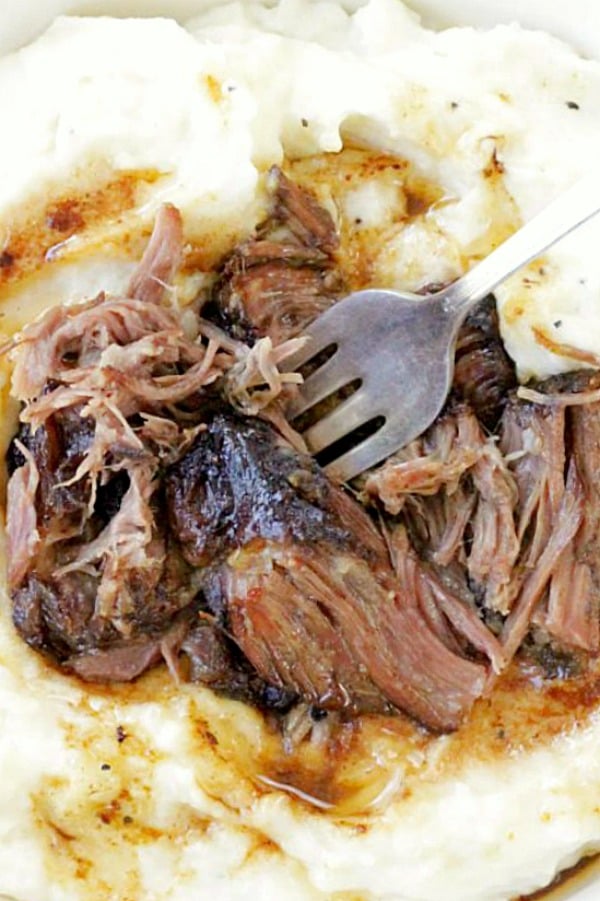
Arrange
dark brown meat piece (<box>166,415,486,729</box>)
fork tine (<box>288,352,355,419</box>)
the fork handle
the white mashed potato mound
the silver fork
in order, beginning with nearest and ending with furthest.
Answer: the fork handle
the white mashed potato mound
dark brown meat piece (<box>166,415,486,729</box>)
the silver fork
fork tine (<box>288,352,355,419</box>)

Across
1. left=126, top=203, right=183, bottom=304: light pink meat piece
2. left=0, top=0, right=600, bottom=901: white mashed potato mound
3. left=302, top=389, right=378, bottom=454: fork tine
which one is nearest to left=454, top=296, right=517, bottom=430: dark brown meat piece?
left=0, top=0, right=600, bottom=901: white mashed potato mound

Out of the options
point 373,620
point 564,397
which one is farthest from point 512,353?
point 373,620

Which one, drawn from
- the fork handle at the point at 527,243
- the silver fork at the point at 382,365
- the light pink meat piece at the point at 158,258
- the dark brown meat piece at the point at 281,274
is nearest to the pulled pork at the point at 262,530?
the light pink meat piece at the point at 158,258

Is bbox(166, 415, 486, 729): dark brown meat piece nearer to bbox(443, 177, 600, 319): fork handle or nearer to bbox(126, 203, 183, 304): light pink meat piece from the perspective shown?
bbox(126, 203, 183, 304): light pink meat piece

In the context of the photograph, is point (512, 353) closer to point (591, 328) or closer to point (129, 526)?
point (591, 328)

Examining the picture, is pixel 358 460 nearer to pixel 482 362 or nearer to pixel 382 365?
pixel 382 365

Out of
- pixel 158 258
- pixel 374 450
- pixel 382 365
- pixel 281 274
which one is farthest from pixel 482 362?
pixel 158 258
